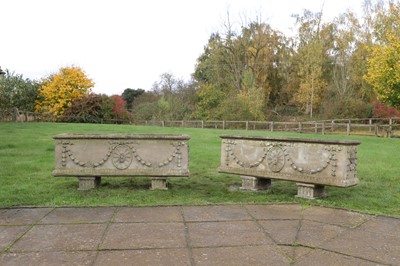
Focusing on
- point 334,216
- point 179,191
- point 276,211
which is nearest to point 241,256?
point 276,211

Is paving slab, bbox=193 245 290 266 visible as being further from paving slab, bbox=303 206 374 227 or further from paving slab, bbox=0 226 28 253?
paving slab, bbox=0 226 28 253

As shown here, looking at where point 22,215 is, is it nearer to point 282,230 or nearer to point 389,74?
point 282,230

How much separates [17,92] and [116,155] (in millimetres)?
28148

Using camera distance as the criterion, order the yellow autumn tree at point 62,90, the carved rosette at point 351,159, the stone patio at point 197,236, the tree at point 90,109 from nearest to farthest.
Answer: the stone patio at point 197,236
the carved rosette at point 351,159
the tree at point 90,109
the yellow autumn tree at point 62,90

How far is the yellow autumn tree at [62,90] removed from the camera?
3094 cm

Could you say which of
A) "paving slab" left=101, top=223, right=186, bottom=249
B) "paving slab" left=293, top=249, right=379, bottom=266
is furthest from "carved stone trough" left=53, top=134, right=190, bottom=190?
"paving slab" left=293, top=249, right=379, bottom=266

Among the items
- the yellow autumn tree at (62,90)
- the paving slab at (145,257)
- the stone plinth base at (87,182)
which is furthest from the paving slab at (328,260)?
the yellow autumn tree at (62,90)

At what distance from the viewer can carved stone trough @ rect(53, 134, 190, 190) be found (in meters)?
6.56

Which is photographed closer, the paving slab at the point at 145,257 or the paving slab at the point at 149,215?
the paving slab at the point at 145,257

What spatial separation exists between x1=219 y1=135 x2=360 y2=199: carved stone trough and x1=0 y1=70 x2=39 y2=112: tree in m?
28.1

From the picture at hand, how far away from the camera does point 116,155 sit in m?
6.61

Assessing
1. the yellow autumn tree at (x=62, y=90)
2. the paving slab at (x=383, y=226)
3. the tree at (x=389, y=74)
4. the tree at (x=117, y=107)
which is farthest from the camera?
the tree at (x=117, y=107)

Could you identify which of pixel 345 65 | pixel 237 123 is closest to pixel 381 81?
pixel 237 123

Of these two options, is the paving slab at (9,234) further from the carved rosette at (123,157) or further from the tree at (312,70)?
the tree at (312,70)
